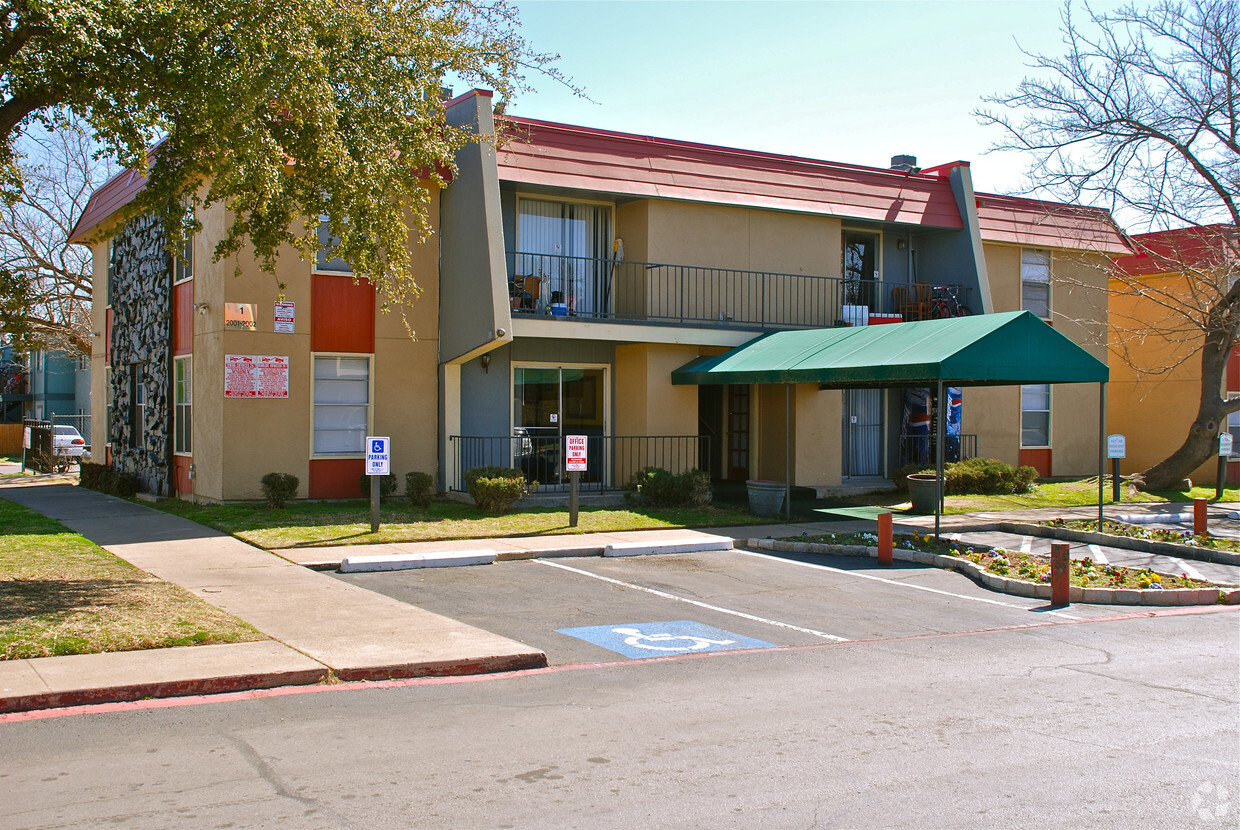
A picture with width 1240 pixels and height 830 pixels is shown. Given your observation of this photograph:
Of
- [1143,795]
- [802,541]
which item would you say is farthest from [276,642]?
[802,541]

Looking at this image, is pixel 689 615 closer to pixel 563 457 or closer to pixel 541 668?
pixel 541 668

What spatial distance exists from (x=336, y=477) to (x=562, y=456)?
411 centimetres

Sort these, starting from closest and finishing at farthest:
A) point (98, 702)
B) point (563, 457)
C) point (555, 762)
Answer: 1. point (555, 762)
2. point (98, 702)
3. point (563, 457)

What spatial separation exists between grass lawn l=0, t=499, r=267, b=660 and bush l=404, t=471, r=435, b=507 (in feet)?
18.3

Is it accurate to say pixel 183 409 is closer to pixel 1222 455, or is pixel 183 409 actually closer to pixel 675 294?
pixel 675 294

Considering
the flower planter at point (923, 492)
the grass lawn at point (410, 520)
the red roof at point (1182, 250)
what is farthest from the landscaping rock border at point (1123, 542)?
the red roof at point (1182, 250)

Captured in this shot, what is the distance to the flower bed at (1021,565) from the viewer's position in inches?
479

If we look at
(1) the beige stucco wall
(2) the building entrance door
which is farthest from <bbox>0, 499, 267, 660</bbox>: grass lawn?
(1) the beige stucco wall

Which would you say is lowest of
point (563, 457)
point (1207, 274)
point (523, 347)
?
point (563, 457)

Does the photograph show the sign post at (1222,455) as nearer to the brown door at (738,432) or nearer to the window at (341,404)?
the brown door at (738,432)

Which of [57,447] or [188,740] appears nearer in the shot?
[188,740]

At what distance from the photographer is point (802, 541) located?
595 inches

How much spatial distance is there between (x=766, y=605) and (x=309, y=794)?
22.1 ft

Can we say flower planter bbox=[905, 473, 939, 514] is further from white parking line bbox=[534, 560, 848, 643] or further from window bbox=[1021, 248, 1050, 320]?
window bbox=[1021, 248, 1050, 320]
